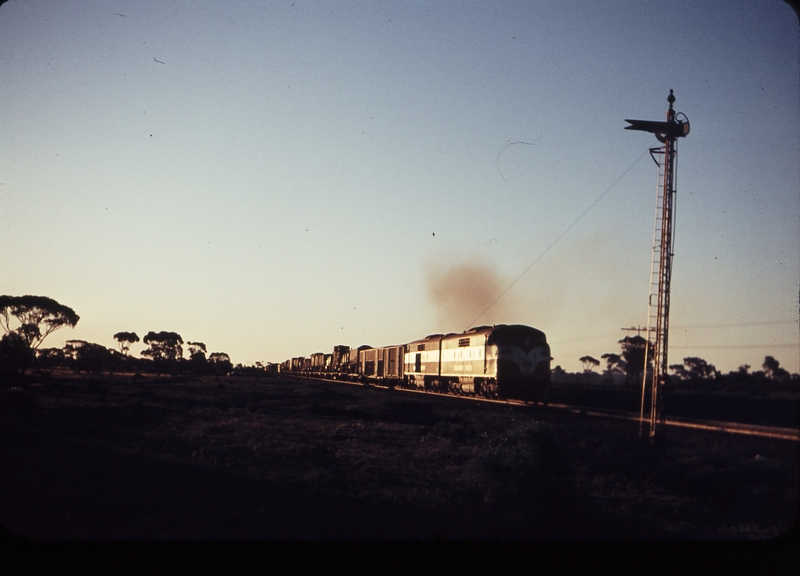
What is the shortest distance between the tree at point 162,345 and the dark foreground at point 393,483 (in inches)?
3572

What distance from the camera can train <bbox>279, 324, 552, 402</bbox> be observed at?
3234 centimetres

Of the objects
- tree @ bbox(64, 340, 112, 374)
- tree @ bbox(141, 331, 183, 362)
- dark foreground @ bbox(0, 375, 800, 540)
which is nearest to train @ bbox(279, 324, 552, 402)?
dark foreground @ bbox(0, 375, 800, 540)

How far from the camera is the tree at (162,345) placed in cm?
11219

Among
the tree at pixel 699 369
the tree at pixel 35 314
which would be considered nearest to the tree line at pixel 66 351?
the tree at pixel 35 314

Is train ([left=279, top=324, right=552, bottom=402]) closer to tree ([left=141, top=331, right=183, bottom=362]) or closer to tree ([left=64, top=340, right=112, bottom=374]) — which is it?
tree ([left=64, top=340, right=112, bottom=374])

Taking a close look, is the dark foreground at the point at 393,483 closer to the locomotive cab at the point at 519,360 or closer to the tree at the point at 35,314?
the locomotive cab at the point at 519,360

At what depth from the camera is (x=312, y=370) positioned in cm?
10825

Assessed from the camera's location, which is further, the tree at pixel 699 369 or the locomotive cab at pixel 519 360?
the tree at pixel 699 369

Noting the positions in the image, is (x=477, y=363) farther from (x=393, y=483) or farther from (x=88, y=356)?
(x=88, y=356)

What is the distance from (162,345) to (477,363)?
8994 centimetres

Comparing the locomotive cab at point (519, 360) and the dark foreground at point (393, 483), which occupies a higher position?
the locomotive cab at point (519, 360)

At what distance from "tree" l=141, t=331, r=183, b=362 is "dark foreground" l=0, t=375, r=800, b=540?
298 ft

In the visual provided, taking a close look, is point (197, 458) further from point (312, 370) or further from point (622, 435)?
point (312, 370)

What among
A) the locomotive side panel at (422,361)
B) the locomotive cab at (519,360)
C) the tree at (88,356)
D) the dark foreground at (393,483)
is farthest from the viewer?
the tree at (88,356)
